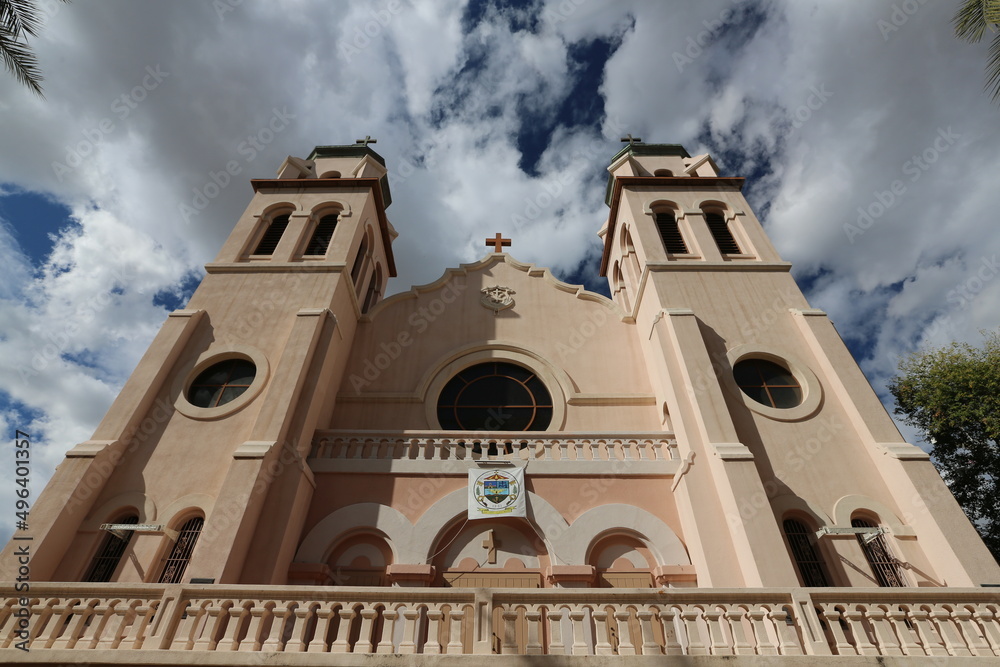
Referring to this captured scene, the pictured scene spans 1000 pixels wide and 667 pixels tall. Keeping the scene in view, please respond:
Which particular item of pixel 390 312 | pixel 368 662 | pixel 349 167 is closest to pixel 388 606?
pixel 368 662

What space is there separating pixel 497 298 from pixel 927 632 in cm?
1122

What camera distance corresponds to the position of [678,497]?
31.3 ft

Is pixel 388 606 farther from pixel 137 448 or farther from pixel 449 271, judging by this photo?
pixel 449 271

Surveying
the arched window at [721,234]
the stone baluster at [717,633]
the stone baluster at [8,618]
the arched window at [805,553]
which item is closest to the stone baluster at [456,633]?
the stone baluster at [717,633]

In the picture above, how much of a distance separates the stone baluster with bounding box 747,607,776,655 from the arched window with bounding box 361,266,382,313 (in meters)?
13.5

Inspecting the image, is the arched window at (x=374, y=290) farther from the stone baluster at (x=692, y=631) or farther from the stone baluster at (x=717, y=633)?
the stone baluster at (x=717, y=633)

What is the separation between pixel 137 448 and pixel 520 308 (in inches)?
377

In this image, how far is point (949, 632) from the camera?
240 inches

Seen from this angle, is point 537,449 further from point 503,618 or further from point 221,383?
point 221,383

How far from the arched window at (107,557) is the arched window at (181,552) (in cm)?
75

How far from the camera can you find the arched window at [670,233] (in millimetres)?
14741

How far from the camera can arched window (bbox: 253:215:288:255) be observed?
47.7 feet

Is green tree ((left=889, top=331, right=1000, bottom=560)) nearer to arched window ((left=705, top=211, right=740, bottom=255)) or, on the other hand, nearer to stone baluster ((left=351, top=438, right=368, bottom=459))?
arched window ((left=705, top=211, right=740, bottom=255))

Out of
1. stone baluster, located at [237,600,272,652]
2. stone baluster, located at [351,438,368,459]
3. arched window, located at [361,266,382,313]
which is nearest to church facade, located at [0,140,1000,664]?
stone baluster, located at [237,600,272,652]
